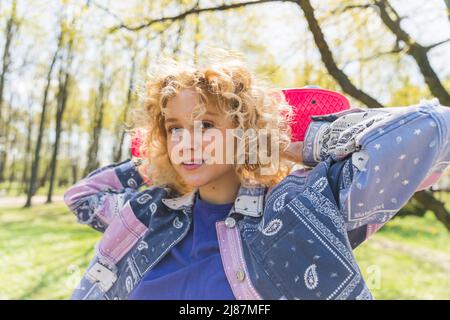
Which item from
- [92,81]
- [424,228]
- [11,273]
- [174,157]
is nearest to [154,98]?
[174,157]

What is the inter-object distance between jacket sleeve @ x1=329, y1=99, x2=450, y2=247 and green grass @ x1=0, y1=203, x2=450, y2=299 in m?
1.08

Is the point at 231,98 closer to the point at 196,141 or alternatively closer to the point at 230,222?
the point at 196,141

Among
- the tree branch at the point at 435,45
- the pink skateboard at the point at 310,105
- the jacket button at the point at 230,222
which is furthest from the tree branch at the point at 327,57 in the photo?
the jacket button at the point at 230,222

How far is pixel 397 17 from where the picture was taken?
9.56 feet

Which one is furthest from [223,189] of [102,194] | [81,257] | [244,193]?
[81,257]

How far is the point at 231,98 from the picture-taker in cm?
138

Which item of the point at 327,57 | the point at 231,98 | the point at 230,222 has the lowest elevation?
the point at 230,222

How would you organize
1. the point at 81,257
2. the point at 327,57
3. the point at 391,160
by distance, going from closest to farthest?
the point at 391,160
the point at 327,57
the point at 81,257

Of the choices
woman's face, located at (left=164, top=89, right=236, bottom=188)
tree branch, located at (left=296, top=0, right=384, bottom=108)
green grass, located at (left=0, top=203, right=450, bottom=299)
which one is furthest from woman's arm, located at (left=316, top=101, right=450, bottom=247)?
tree branch, located at (left=296, top=0, right=384, bottom=108)

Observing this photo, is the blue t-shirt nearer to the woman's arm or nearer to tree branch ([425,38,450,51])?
the woman's arm

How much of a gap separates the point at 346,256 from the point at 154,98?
2.66 feet

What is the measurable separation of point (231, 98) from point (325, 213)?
0.47 metres

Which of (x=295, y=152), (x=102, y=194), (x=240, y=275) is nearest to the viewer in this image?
(x=240, y=275)
